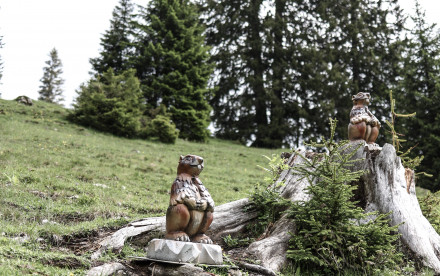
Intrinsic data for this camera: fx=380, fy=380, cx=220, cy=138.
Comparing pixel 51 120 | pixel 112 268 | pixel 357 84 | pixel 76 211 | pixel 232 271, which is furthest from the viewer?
pixel 357 84

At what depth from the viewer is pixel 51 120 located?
21469 mm

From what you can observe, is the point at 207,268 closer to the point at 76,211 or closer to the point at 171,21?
the point at 76,211

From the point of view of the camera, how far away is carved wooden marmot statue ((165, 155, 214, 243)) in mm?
4898

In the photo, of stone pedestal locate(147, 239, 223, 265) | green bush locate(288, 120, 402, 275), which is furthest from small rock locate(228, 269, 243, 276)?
green bush locate(288, 120, 402, 275)

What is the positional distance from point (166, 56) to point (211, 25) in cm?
730

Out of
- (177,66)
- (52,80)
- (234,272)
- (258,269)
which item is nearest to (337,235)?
(258,269)

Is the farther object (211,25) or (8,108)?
(211,25)

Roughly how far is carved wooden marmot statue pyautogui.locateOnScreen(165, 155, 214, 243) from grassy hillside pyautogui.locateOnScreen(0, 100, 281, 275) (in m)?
1.27

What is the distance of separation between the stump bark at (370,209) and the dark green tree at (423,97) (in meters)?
14.5

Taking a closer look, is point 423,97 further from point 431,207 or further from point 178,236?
point 178,236

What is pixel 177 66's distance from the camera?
89.2ft

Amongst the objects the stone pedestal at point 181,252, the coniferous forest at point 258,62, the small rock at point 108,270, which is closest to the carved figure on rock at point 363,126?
the stone pedestal at point 181,252

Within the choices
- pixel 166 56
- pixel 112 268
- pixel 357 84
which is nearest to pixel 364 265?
pixel 112 268

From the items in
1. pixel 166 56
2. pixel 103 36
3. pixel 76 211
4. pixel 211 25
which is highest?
pixel 211 25
